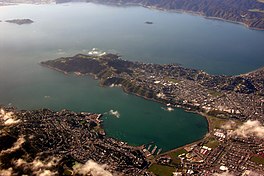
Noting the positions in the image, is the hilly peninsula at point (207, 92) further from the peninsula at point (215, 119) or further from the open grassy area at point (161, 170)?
the open grassy area at point (161, 170)

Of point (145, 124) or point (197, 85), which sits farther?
point (197, 85)

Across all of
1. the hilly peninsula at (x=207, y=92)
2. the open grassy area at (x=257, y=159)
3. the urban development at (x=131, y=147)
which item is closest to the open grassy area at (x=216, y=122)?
the urban development at (x=131, y=147)

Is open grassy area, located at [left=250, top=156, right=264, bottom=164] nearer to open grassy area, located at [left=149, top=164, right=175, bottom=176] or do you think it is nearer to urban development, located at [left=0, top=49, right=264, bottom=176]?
urban development, located at [left=0, top=49, right=264, bottom=176]

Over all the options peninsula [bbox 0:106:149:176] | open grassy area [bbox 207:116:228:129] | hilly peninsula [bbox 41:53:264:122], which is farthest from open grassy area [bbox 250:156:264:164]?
peninsula [bbox 0:106:149:176]

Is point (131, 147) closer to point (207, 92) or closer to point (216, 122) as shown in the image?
point (216, 122)

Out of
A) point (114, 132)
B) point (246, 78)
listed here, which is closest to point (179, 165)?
point (114, 132)

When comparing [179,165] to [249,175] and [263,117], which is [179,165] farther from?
[263,117]

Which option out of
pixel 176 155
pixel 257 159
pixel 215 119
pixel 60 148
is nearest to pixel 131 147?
pixel 176 155

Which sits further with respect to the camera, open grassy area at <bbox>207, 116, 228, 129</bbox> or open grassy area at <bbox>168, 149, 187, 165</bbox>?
open grassy area at <bbox>207, 116, 228, 129</bbox>

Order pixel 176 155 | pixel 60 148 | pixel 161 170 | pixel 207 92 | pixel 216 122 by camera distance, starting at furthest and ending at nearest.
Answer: pixel 207 92 → pixel 216 122 → pixel 176 155 → pixel 60 148 → pixel 161 170
